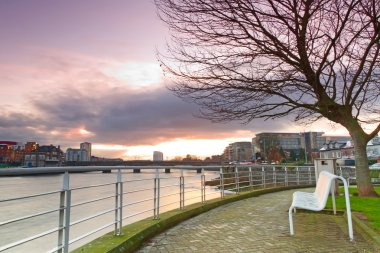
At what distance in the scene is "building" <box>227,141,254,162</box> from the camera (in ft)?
487

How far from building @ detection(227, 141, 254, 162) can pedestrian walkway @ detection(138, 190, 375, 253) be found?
13796cm

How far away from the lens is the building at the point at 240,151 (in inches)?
5846

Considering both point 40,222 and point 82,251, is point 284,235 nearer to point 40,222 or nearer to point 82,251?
point 82,251

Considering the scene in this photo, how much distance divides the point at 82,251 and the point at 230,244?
7.42ft

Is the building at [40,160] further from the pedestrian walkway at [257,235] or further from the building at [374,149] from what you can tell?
the building at [374,149]

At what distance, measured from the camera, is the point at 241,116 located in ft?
39.3

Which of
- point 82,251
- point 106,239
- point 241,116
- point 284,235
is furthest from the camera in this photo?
point 241,116

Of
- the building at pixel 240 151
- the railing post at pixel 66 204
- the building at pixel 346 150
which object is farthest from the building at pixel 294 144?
the railing post at pixel 66 204

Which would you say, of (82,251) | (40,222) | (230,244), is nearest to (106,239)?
(82,251)

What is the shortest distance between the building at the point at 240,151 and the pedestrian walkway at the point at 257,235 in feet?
453

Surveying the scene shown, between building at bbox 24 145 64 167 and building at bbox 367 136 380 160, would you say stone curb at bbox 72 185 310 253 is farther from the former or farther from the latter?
building at bbox 367 136 380 160

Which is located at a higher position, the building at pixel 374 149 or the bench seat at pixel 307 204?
the building at pixel 374 149

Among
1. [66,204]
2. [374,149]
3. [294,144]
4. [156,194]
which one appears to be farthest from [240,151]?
[66,204]

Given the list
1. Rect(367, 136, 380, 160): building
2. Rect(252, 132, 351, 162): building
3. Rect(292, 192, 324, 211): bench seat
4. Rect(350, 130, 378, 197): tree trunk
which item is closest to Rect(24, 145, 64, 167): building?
Rect(292, 192, 324, 211): bench seat
